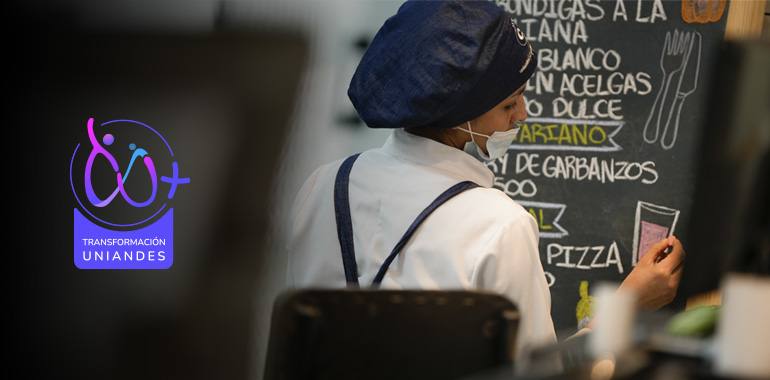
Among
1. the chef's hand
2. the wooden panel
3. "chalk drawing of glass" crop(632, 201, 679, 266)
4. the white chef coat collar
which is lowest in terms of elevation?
the chef's hand

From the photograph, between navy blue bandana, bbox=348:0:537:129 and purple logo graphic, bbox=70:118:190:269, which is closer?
navy blue bandana, bbox=348:0:537:129

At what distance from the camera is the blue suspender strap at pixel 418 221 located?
55.5 inches

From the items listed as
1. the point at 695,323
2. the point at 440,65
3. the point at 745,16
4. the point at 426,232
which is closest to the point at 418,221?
the point at 426,232

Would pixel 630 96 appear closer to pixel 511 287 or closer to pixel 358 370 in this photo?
pixel 511 287

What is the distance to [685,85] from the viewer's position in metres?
2.39

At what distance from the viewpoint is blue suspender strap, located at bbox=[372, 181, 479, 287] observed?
1.41 meters

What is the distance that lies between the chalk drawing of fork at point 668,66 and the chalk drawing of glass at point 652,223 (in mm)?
228

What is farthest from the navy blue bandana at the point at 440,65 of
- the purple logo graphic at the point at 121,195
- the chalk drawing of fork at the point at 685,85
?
the purple logo graphic at the point at 121,195

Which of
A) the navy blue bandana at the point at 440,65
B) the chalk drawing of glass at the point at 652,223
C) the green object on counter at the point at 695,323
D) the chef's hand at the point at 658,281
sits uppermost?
the navy blue bandana at the point at 440,65

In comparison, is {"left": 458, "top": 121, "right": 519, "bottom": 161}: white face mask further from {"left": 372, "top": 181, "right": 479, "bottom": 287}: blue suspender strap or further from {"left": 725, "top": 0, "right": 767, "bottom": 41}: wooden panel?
{"left": 725, "top": 0, "right": 767, "bottom": 41}: wooden panel

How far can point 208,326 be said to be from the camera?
9.68ft

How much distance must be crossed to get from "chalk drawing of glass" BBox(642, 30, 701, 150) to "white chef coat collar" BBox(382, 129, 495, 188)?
111 cm

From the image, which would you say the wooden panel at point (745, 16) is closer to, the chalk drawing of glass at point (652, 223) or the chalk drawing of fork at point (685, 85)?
the chalk drawing of fork at point (685, 85)

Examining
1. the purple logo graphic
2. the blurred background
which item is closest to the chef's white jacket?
the blurred background
